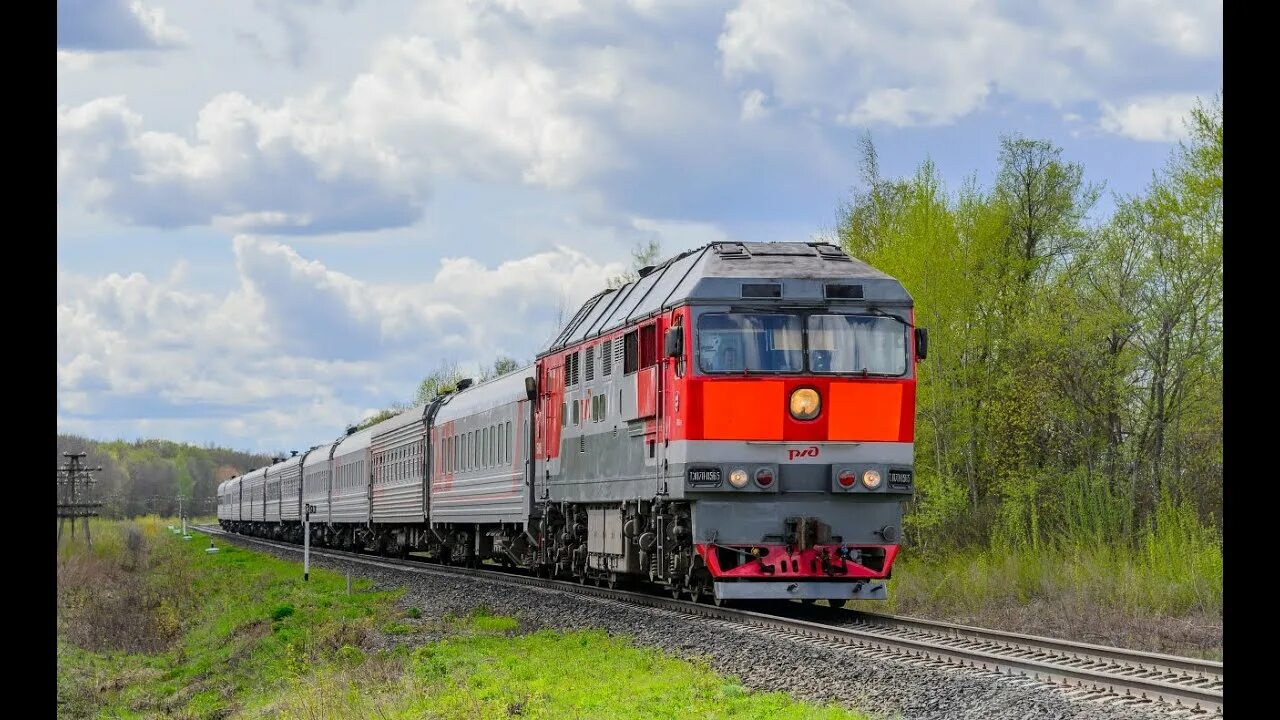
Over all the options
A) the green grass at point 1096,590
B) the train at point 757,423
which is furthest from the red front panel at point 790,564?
the green grass at point 1096,590

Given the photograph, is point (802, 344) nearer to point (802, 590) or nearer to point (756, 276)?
point (756, 276)

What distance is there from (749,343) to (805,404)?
902 millimetres

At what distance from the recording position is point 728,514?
15.8m

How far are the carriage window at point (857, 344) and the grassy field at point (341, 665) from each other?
12.7ft

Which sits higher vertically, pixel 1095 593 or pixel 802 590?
pixel 802 590

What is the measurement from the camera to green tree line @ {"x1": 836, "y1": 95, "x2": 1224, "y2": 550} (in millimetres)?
24469

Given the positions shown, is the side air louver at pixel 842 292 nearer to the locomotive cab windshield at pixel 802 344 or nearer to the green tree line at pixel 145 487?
the locomotive cab windshield at pixel 802 344

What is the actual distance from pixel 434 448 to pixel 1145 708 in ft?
86.6

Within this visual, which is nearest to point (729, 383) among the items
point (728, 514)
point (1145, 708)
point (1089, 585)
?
point (728, 514)

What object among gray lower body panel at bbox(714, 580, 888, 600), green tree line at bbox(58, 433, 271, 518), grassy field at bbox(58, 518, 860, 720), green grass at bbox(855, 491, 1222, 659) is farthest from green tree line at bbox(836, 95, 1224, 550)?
green tree line at bbox(58, 433, 271, 518)

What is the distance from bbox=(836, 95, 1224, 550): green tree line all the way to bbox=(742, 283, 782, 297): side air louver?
753 centimetres

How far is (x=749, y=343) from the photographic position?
52.0 feet

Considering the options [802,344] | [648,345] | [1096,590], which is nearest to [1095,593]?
[1096,590]
